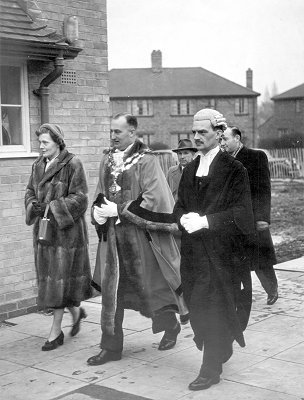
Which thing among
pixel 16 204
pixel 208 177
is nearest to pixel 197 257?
pixel 208 177

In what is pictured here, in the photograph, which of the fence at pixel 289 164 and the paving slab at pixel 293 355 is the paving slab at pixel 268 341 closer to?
the paving slab at pixel 293 355

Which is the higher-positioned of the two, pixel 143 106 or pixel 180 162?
pixel 143 106

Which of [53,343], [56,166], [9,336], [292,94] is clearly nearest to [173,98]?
[292,94]

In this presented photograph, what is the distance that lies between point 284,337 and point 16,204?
10.6ft

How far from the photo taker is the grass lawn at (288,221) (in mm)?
12752

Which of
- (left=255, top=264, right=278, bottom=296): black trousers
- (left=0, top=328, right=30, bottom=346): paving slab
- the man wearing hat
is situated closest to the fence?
the man wearing hat

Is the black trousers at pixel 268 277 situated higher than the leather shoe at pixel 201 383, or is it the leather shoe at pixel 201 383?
the black trousers at pixel 268 277

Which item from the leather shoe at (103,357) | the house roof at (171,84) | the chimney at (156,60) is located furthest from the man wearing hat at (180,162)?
the chimney at (156,60)

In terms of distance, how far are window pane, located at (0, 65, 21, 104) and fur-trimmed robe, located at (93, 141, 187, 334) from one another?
2228mm

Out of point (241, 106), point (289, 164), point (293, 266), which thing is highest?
point (241, 106)

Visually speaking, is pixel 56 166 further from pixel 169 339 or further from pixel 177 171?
pixel 177 171

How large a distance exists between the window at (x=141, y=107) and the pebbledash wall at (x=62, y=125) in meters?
48.1

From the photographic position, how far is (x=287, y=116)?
6262 cm

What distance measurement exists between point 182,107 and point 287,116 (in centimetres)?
1166
